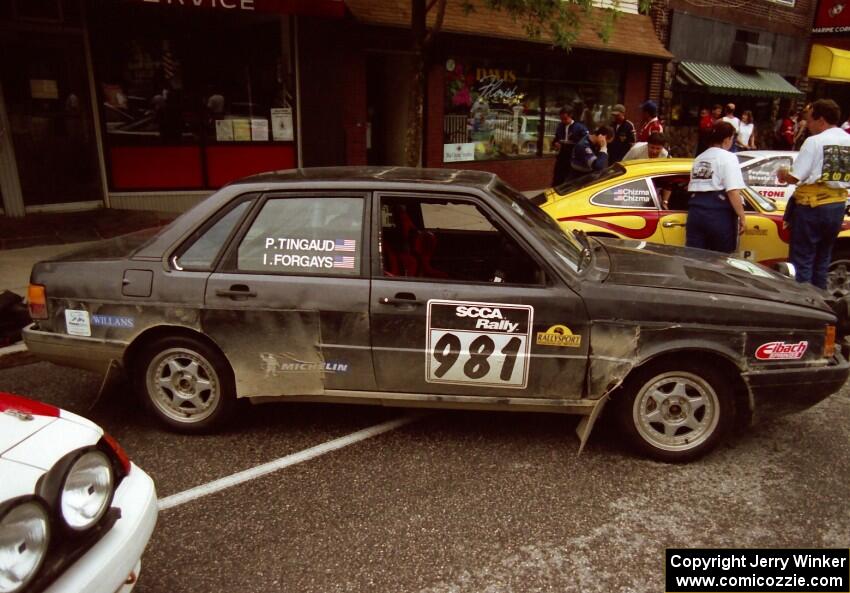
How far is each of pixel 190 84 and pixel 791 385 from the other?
9.46 metres

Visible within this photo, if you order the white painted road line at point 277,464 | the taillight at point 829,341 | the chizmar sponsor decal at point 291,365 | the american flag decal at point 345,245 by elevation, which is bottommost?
the white painted road line at point 277,464

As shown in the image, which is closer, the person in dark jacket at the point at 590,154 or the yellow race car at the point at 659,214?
the yellow race car at the point at 659,214

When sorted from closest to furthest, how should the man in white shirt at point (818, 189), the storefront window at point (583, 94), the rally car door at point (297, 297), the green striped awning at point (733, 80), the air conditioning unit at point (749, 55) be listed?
the rally car door at point (297, 297)
the man in white shirt at point (818, 189)
the storefront window at point (583, 94)
the green striped awning at point (733, 80)
the air conditioning unit at point (749, 55)

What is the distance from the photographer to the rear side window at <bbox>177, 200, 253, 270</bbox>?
3.74m

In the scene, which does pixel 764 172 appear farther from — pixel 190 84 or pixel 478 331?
pixel 190 84

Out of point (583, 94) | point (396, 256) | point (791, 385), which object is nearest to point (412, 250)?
point (396, 256)

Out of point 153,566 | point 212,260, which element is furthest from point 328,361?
point 153,566

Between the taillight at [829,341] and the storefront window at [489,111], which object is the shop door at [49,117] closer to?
the storefront window at [489,111]

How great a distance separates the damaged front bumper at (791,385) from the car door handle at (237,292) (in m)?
2.77

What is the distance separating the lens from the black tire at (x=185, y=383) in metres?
3.77

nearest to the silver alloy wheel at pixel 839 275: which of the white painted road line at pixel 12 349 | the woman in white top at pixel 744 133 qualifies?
the white painted road line at pixel 12 349

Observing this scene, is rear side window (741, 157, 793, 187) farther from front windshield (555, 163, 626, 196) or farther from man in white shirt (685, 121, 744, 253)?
man in white shirt (685, 121, 744, 253)

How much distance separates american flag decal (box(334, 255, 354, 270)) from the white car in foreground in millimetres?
1577

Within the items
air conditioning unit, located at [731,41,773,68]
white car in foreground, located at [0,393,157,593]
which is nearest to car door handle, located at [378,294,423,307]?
white car in foreground, located at [0,393,157,593]
